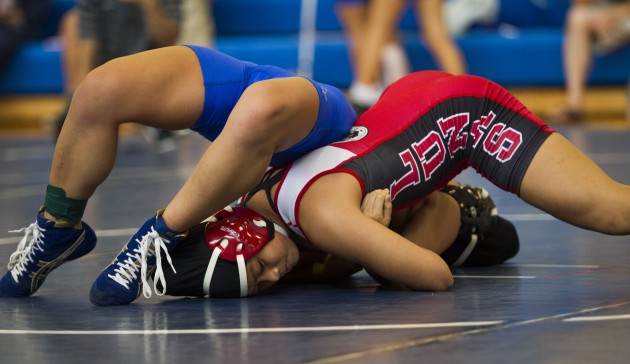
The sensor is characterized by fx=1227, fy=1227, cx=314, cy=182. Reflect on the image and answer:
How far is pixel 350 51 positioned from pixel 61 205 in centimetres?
507

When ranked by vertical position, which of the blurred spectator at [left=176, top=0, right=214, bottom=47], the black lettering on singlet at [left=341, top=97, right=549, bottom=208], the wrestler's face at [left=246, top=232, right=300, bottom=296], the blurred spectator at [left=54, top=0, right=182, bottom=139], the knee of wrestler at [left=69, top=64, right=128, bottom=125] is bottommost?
the wrestler's face at [left=246, top=232, right=300, bottom=296]

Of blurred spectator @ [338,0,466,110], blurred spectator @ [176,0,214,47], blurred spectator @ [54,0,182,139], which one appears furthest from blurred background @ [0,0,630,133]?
blurred spectator @ [54,0,182,139]

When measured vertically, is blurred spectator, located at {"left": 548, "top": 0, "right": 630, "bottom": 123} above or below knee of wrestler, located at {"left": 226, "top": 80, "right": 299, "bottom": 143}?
above

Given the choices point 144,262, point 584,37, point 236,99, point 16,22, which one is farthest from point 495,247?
point 16,22

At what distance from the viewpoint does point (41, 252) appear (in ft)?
8.82

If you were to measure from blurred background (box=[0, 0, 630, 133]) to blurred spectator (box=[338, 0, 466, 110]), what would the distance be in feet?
0.43

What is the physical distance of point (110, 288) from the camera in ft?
8.41

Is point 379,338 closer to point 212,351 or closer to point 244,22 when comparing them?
point 212,351

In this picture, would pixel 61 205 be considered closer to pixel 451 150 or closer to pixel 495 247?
pixel 451 150

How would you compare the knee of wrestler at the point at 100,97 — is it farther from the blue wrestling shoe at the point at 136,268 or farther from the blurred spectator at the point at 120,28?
the blurred spectator at the point at 120,28

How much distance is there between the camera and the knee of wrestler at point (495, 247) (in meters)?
3.00

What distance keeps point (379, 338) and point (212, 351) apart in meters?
0.30

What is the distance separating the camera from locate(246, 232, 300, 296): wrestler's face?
8.62ft

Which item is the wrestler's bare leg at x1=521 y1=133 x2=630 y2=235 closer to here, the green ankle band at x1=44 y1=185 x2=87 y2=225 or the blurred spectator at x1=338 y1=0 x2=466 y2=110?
the green ankle band at x1=44 y1=185 x2=87 y2=225
